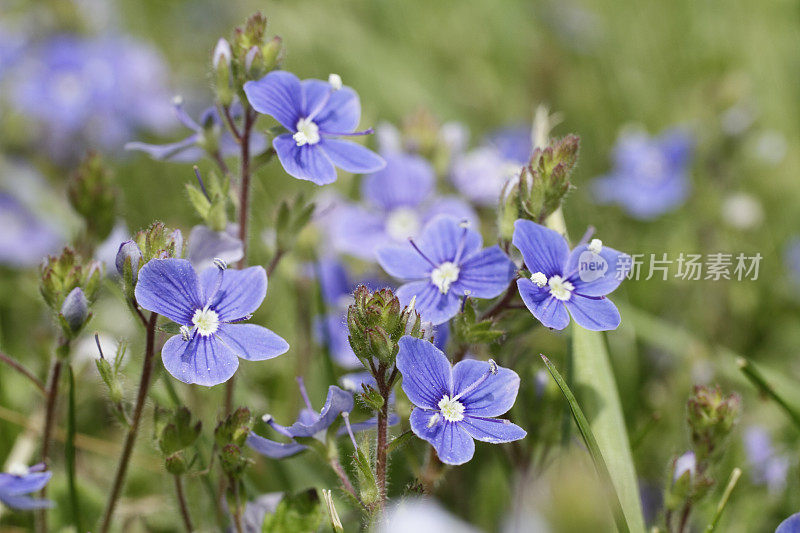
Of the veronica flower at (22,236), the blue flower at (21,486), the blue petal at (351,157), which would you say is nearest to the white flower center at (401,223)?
the blue petal at (351,157)

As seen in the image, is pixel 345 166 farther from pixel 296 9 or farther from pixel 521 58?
pixel 296 9

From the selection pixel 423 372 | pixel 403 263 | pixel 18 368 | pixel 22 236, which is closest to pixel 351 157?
pixel 403 263

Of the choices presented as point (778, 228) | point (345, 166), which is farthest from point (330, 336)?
point (778, 228)

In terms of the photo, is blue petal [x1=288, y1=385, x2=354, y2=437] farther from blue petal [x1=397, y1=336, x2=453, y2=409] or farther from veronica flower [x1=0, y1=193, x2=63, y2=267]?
veronica flower [x1=0, y1=193, x2=63, y2=267]

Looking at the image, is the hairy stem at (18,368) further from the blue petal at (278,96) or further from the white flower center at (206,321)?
the blue petal at (278,96)

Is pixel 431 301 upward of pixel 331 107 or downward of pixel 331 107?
downward

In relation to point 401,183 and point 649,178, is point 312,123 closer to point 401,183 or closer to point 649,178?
point 401,183
